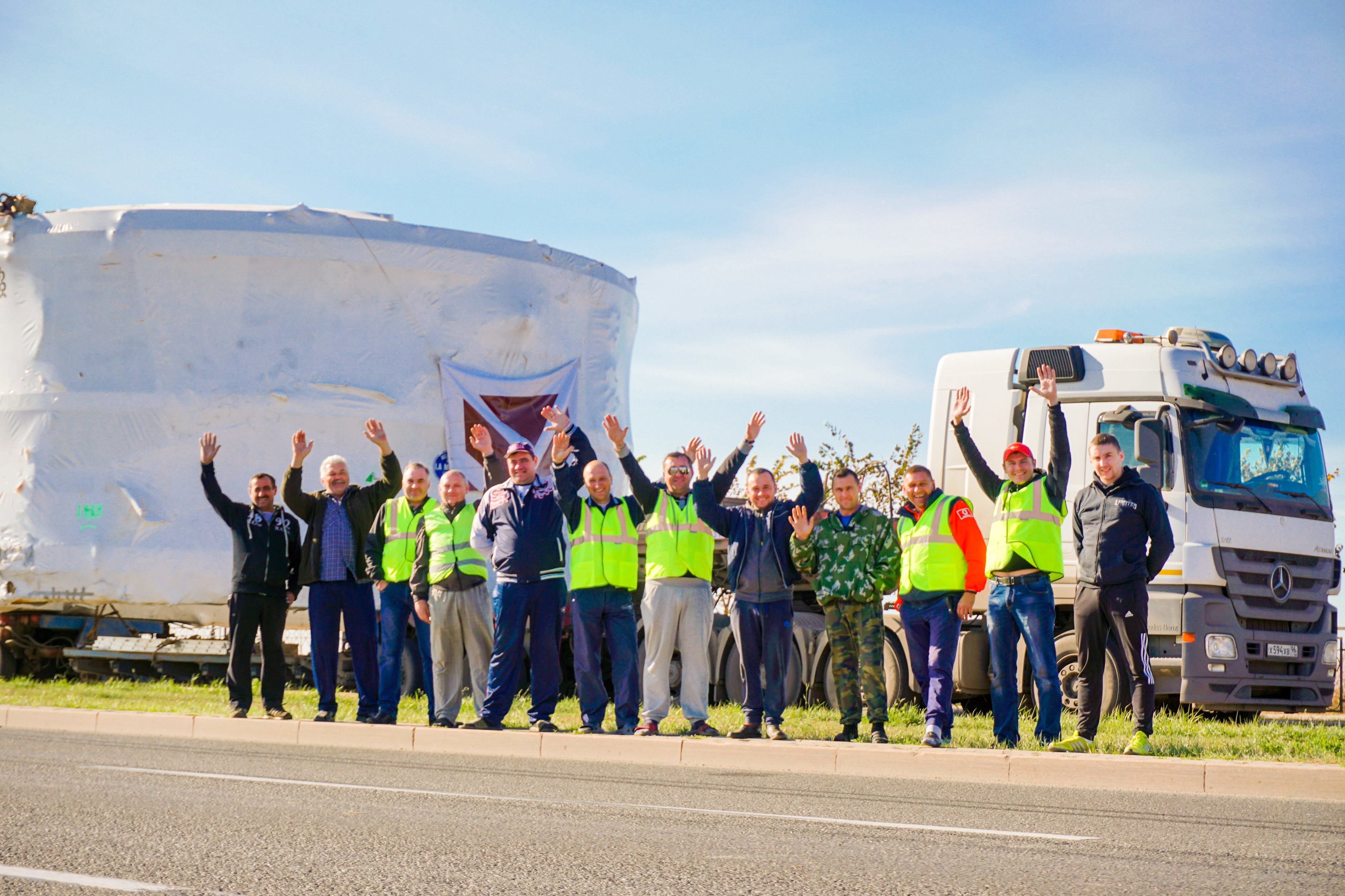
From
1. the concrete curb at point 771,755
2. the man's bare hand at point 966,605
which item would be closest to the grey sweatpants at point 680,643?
the concrete curb at point 771,755

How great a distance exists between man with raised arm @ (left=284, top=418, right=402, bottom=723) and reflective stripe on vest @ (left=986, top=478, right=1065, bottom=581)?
15.2 feet

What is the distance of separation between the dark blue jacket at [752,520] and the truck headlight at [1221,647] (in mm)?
3364

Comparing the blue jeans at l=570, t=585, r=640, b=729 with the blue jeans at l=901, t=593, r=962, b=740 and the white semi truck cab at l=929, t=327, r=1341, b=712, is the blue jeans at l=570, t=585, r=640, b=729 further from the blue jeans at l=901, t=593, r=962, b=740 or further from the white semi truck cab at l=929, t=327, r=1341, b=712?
the white semi truck cab at l=929, t=327, r=1341, b=712

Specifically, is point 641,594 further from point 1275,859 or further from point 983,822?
point 1275,859

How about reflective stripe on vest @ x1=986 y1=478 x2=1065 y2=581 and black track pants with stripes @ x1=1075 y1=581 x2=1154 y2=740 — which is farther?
reflective stripe on vest @ x1=986 y1=478 x2=1065 y2=581

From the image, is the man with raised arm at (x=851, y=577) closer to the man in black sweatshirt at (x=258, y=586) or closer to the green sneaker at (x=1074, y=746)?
the green sneaker at (x=1074, y=746)

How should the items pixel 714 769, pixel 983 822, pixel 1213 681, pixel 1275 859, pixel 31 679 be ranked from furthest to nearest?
1. pixel 31 679
2. pixel 1213 681
3. pixel 714 769
4. pixel 983 822
5. pixel 1275 859

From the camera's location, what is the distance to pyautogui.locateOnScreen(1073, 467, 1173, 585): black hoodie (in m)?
8.64

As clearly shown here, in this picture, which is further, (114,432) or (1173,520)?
(114,432)

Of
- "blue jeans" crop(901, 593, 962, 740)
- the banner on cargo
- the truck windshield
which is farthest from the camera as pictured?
the banner on cargo

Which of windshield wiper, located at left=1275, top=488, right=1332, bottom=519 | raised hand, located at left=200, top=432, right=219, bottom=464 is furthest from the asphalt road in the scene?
windshield wiper, located at left=1275, top=488, right=1332, bottom=519

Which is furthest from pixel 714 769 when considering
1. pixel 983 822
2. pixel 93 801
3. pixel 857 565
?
pixel 93 801

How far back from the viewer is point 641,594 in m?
13.7

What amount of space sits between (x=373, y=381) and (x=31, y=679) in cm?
493
